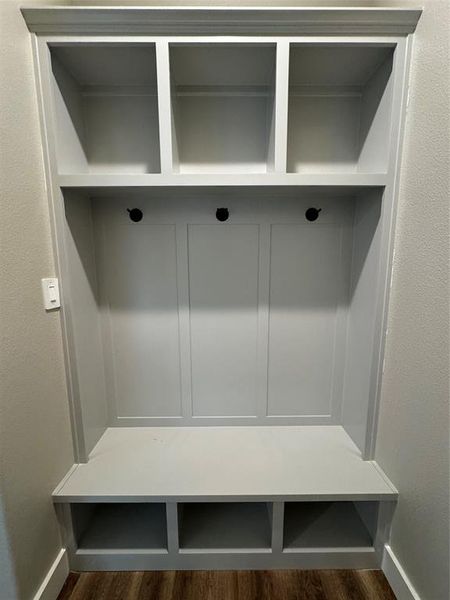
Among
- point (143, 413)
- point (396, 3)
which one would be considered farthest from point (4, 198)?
point (396, 3)

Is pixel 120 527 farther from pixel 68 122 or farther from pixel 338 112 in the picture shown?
pixel 338 112

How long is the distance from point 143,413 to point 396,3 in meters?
2.17

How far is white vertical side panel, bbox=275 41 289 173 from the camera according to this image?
1094 mm

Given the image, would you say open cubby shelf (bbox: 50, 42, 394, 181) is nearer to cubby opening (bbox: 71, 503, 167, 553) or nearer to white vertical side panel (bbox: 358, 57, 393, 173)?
white vertical side panel (bbox: 358, 57, 393, 173)

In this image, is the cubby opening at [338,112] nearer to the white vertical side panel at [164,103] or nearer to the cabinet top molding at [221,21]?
the cabinet top molding at [221,21]

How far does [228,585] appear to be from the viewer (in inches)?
49.7

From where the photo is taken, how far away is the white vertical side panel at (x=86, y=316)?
1.30 meters

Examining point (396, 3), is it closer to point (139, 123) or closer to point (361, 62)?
point (361, 62)

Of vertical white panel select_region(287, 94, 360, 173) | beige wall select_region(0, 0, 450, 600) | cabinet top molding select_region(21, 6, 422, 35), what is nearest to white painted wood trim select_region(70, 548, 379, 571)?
beige wall select_region(0, 0, 450, 600)

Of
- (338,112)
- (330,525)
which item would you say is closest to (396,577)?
(330,525)

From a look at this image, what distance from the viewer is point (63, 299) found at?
1.26m

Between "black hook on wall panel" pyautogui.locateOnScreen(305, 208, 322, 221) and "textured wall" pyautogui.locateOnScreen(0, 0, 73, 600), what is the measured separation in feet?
3.85

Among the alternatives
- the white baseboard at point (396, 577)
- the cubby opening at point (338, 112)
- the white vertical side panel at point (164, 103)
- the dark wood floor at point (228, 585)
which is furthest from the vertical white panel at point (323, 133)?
the dark wood floor at point (228, 585)

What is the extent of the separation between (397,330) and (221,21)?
134 cm
